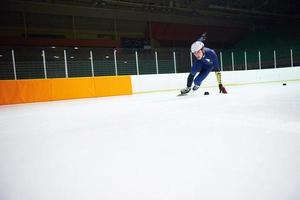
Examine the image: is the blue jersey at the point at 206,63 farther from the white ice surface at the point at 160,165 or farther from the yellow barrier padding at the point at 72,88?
the yellow barrier padding at the point at 72,88

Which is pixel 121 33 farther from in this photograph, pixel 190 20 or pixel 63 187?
pixel 63 187

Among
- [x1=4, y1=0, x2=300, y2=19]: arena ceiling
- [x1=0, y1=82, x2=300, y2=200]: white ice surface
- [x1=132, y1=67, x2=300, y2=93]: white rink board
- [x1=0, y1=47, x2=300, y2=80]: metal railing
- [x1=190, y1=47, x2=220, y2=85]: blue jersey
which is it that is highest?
[x1=4, y1=0, x2=300, y2=19]: arena ceiling

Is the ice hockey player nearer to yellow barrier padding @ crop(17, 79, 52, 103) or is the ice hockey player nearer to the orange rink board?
the orange rink board

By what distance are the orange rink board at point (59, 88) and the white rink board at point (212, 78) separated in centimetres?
62

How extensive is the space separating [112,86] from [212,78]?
16.0 feet

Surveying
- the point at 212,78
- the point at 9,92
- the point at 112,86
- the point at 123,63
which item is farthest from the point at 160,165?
the point at 212,78

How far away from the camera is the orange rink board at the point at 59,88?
6927 millimetres

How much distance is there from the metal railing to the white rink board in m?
0.51

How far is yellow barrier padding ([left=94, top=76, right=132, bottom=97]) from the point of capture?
27.4ft

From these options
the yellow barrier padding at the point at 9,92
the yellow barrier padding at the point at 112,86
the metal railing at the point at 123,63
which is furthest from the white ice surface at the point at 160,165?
the metal railing at the point at 123,63

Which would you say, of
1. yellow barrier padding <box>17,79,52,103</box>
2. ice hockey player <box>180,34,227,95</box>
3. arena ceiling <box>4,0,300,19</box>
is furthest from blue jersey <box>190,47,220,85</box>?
arena ceiling <box>4,0,300,19</box>

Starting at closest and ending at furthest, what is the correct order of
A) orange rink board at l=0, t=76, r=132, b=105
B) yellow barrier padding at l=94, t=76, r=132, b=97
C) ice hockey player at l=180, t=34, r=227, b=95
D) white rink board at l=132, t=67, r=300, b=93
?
ice hockey player at l=180, t=34, r=227, b=95 → orange rink board at l=0, t=76, r=132, b=105 → yellow barrier padding at l=94, t=76, r=132, b=97 → white rink board at l=132, t=67, r=300, b=93

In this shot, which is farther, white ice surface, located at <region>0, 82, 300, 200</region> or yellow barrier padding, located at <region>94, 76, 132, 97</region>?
yellow barrier padding, located at <region>94, 76, 132, 97</region>

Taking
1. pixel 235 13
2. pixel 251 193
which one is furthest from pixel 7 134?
pixel 235 13
